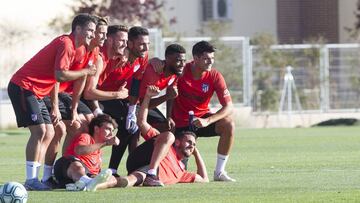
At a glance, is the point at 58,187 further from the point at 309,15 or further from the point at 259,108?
the point at 309,15

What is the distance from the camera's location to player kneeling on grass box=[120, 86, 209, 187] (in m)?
13.7

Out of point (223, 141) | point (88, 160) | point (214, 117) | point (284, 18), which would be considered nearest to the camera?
point (88, 160)

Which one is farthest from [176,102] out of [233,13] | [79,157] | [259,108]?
[233,13]

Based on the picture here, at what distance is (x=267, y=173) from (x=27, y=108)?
142 inches

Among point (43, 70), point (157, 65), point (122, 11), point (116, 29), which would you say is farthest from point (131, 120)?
point (122, 11)

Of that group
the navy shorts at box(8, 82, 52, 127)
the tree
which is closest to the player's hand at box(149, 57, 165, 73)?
the navy shorts at box(8, 82, 52, 127)

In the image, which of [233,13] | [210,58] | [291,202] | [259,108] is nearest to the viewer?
[291,202]

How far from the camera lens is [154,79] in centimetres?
1442

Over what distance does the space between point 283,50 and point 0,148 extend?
14.6 meters

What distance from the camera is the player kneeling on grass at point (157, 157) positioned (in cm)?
1368

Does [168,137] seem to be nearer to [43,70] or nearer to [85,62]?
[85,62]

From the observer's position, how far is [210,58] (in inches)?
571

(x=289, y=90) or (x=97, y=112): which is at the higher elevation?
(x=97, y=112)

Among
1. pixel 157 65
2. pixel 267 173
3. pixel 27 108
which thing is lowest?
pixel 267 173
